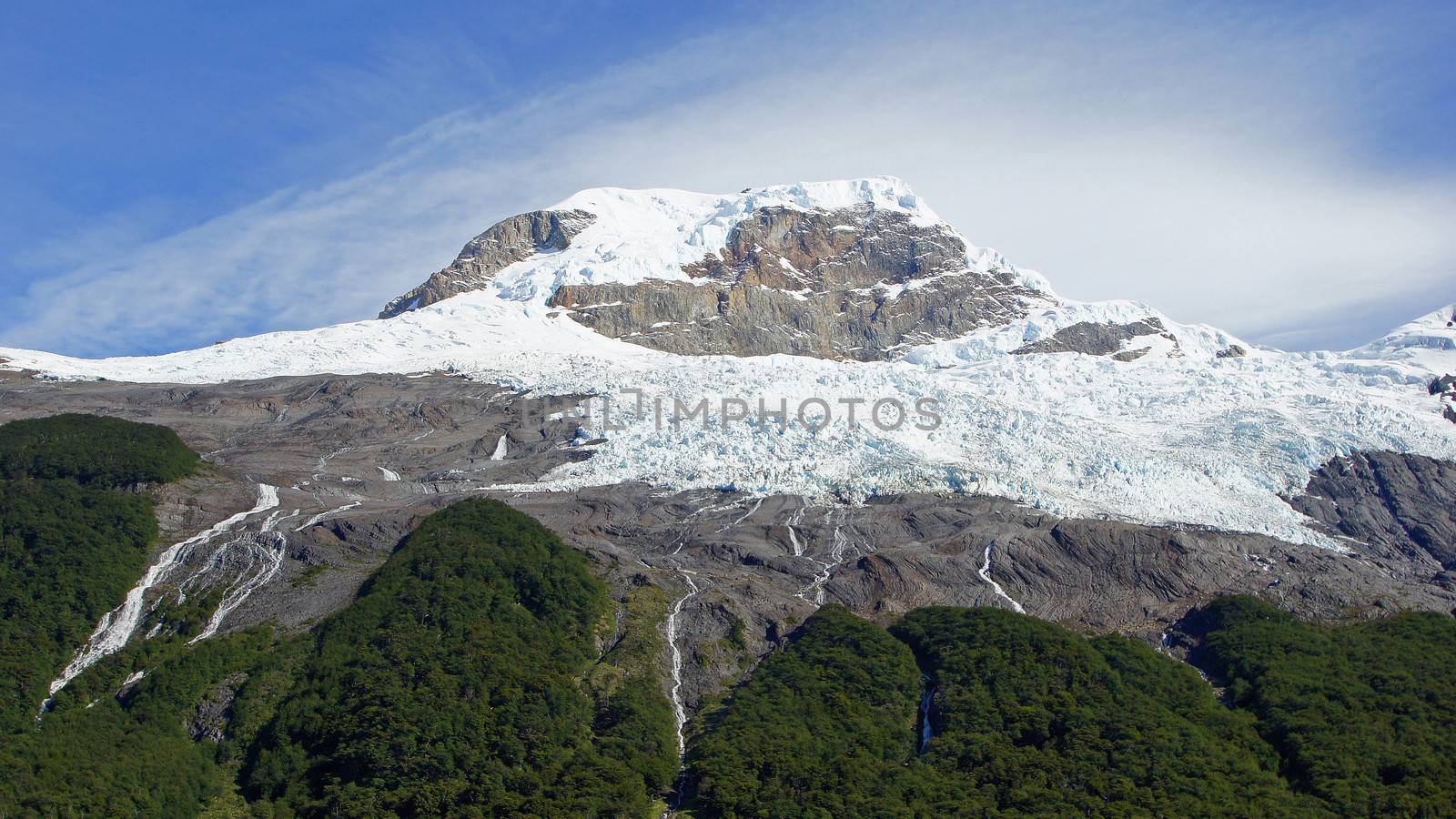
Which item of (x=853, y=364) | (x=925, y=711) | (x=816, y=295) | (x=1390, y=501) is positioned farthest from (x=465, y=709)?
(x=816, y=295)

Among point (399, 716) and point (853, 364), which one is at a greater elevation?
point (853, 364)

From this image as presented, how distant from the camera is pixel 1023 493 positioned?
98.8m

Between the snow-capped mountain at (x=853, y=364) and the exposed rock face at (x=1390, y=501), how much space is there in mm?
2164

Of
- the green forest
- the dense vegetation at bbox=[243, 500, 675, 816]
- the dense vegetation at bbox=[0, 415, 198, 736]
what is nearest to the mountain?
the dense vegetation at bbox=[0, 415, 198, 736]

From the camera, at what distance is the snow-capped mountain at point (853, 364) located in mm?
103625

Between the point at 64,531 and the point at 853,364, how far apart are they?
82.7 m

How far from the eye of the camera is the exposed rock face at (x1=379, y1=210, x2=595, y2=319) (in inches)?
6993

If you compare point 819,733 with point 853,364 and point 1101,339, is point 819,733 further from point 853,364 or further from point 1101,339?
point 1101,339

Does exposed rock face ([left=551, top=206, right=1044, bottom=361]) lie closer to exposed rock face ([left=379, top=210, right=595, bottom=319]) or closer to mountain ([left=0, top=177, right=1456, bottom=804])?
mountain ([left=0, top=177, right=1456, bottom=804])

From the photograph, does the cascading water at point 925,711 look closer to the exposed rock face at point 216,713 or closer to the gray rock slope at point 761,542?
the gray rock slope at point 761,542

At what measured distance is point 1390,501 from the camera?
10338 cm

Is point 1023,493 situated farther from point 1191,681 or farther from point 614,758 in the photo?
point 614,758

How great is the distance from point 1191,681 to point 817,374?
62.5 metres

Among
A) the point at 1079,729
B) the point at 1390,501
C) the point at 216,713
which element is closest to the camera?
the point at 1079,729
